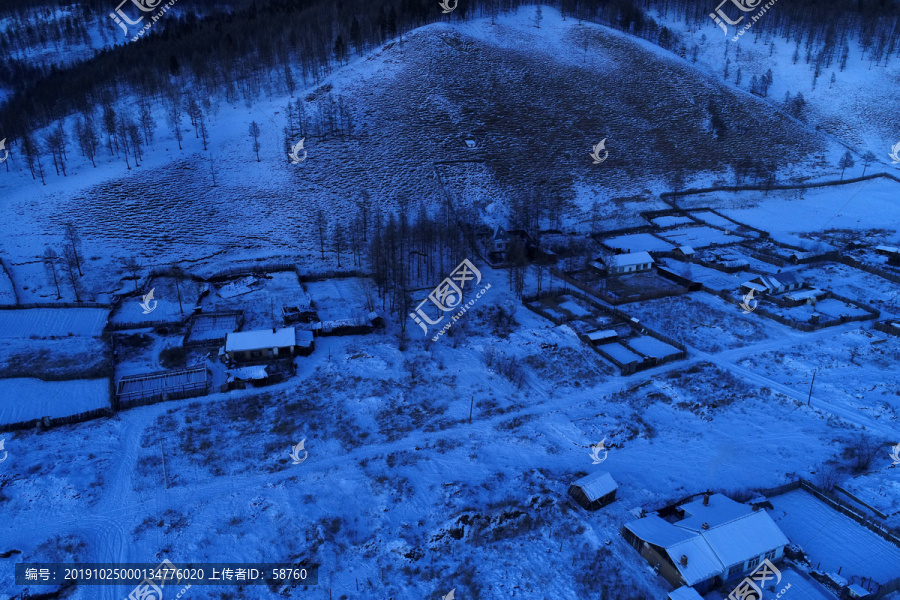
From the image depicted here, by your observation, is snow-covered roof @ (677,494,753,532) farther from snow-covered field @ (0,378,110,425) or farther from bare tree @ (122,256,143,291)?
bare tree @ (122,256,143,291)

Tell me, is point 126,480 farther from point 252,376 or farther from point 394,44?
point 394,44

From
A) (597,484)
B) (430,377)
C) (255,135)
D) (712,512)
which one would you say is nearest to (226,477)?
(430,377)

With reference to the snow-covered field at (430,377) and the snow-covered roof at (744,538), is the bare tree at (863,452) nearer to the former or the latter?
the snow-covered field at (430,377)

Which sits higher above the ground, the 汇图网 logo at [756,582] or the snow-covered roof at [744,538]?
the snow-covered roof at [744,538]

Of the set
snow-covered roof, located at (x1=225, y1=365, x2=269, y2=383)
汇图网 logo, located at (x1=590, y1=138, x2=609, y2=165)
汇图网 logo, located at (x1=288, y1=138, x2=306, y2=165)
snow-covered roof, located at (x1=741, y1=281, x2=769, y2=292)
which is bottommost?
snow-covered roof, located at (x1=741, y1=281, x2=769, y2=292)

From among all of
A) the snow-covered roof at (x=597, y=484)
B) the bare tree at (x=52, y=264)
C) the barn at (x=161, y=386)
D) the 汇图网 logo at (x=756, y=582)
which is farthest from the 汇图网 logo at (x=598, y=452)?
the bare tree at (x=52, y=264)

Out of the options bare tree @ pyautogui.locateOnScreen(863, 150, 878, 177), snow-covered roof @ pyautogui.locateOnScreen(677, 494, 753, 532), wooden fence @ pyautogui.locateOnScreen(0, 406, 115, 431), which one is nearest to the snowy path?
wooden fence @ pyautogui.locateOnScreen(0, 406, 115, 431)
